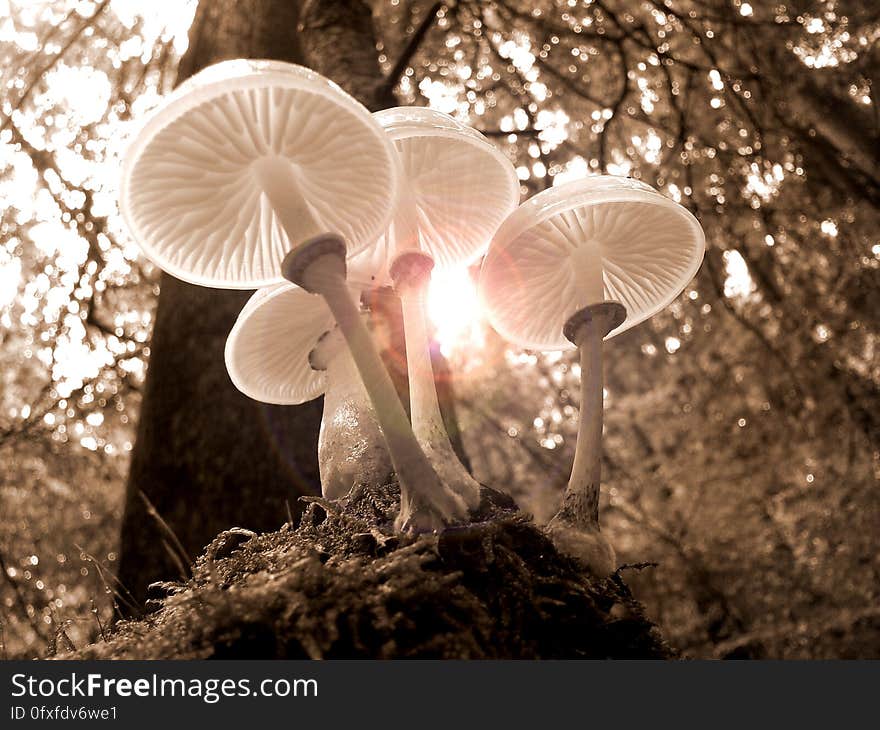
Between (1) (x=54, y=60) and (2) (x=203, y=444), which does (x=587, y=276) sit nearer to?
(2) (x=203, y=444)

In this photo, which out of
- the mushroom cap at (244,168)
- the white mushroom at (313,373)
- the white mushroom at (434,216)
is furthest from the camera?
the white mushroom at (313,373)

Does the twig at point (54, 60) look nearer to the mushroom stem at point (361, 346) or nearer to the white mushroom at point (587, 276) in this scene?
the mushroom stem at point (361, 346)

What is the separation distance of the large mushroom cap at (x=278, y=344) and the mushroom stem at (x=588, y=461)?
30.5 inches

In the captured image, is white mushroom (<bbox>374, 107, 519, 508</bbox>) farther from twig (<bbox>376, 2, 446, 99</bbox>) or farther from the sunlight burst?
twig (<bbox>376, 2, 446, 99</bbox>)

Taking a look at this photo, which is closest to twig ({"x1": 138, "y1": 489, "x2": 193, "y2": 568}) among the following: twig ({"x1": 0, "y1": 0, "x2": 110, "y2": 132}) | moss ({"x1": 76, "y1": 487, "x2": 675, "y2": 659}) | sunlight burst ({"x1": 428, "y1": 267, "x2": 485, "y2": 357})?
moss ({"x1": 76, "y1": 487, "x2": 675, "y2": 659})

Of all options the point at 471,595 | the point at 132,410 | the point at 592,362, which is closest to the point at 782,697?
the point at 471,595

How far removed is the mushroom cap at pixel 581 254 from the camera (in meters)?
1.77

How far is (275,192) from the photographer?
1.57m

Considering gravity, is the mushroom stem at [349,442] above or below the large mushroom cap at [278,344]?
below

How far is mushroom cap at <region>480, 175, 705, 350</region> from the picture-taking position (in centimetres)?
177

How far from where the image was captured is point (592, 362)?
188cm

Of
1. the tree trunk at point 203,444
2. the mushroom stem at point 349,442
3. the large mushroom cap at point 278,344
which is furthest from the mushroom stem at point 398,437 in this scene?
the tree trunk at point 203,444

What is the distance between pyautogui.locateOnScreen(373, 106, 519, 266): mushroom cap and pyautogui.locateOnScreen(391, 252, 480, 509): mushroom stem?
0.24 meters

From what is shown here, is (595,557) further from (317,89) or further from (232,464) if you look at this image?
(232,464)
